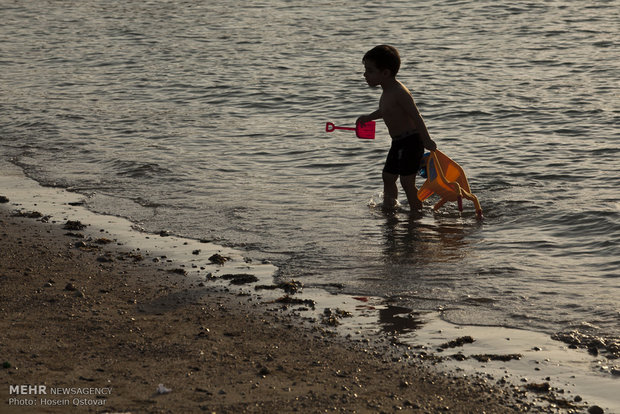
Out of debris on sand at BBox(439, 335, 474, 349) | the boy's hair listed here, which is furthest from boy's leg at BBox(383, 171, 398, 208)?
debris on sand at BBox(439, 335, 474, 349)

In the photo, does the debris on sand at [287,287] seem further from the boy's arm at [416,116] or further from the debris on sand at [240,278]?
the boy's arm at [416,116]

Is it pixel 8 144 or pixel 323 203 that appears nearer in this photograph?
pixel 323 203

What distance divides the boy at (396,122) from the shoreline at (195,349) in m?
1.79

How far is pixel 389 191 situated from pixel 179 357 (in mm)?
3350

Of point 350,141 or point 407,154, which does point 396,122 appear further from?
point 350,141

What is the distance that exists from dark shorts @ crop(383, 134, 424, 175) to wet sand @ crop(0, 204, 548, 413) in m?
2.33

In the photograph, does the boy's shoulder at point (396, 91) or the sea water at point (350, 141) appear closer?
the sea water at point (350, 141)

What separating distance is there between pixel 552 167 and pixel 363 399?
5049mm

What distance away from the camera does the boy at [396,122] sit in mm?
7059

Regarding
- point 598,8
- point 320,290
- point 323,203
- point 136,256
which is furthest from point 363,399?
point 598,8

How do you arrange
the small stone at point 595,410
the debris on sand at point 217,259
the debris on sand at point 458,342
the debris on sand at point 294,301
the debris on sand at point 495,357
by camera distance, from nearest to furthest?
the small stone at point 595,410 → the debris on sand at point 495,357 → the debris on sand at point 458,342 → the debris on sand at point 294,301 → the debris on sand at point 217,259

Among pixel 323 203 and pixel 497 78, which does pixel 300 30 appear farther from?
pixel 323 203

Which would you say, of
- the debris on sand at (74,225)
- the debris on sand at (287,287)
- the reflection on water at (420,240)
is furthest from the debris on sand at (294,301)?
the debris on sand at (74,225)

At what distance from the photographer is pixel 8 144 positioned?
997 cm
